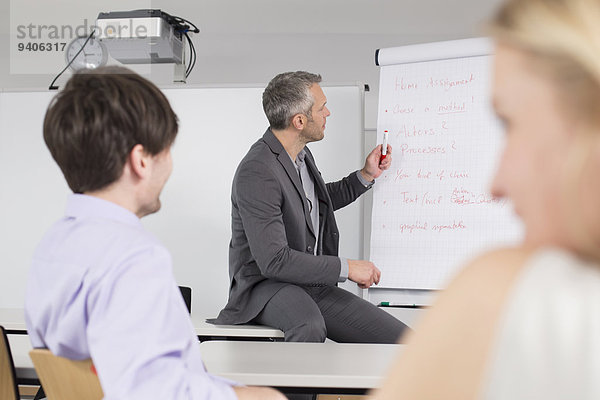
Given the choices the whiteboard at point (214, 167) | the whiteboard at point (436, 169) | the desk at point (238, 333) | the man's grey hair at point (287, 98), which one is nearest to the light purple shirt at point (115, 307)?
the desk at point (238, 333)

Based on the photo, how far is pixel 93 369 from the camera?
1.06m

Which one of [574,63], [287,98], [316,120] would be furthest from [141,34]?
[574,63]

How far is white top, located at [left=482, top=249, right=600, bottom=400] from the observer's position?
1.16 ft

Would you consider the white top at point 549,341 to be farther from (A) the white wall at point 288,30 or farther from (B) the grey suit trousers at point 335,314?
(A) the white wall at point 288,30

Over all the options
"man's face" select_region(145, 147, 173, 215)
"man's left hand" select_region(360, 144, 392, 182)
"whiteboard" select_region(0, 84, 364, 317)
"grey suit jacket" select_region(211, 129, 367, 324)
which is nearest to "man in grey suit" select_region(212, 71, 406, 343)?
"grey suit jacket" select_region(211, 129, 367, 324)

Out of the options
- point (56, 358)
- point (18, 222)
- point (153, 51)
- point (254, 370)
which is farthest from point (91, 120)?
point (18, 222)

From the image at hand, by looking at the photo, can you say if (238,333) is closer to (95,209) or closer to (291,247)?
(291,247)

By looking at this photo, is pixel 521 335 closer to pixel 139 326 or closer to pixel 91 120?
pixel 139 326

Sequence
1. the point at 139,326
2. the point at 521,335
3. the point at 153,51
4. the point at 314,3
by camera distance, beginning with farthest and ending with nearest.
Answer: the point at 314,3
the point at 153,51
the point at 139,326
the point at 521,335

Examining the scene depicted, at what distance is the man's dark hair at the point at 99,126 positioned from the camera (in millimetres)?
1115

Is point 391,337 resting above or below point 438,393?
below

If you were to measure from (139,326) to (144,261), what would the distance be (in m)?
0.10

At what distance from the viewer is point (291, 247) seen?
2.96 metres

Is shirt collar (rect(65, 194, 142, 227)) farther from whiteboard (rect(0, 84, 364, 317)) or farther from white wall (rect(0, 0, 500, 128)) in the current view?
white wall (rect(0, 0, 500, 128))
